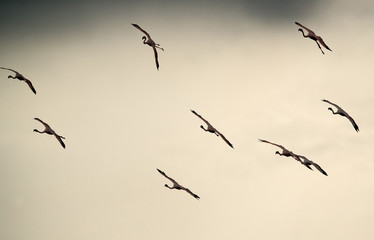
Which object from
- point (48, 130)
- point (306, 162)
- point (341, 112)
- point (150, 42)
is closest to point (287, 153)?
point (306, 162)

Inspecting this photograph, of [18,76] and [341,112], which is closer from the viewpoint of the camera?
[341,112]

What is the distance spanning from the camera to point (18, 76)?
5459cm

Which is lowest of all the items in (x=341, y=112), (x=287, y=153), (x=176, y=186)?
(x=176, y=186)

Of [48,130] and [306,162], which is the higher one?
[306,162]

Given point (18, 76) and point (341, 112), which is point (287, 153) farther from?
point (18, 76)

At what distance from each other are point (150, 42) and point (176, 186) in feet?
34.5

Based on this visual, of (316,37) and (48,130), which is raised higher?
(316,37)

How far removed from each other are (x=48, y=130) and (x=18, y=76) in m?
4.46

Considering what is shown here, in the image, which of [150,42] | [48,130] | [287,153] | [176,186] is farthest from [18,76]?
[287,153]

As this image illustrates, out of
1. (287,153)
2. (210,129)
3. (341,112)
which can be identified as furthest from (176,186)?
(341,112)

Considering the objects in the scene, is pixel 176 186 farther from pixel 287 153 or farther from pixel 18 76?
pixel 18 76

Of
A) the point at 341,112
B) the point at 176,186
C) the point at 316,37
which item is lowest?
the point at 176,186

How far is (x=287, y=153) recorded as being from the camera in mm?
54562

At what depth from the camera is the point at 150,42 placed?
5094 cm
